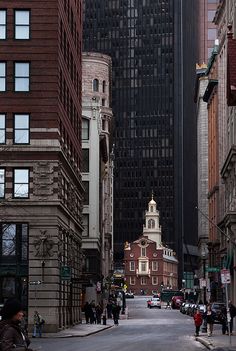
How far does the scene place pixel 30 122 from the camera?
5353 cm

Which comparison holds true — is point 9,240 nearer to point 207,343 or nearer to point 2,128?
point 2,128

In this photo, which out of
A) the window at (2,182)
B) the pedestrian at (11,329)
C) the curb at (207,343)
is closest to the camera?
the pedestrian at (11,329)

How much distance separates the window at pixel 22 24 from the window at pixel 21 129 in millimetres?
4944

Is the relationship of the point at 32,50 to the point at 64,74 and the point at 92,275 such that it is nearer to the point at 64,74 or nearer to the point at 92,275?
the point at 64,74

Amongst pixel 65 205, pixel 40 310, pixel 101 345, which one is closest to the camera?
pixel 101 345

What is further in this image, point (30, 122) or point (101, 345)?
point (30, 122)

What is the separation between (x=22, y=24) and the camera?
177 ft

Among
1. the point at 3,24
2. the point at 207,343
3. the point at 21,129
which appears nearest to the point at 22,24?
the point at 3,24

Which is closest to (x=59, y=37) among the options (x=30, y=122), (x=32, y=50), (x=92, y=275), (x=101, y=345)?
(x=32, y=50)

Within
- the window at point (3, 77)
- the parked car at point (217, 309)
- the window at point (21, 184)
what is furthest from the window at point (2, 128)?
the parked car at point (217, 309)

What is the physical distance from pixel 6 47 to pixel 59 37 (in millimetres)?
3584

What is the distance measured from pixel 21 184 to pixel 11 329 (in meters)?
41.6

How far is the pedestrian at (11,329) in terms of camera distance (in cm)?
1180

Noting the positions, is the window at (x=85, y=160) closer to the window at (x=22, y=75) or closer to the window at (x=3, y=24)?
the window at (x=22, y=75)
